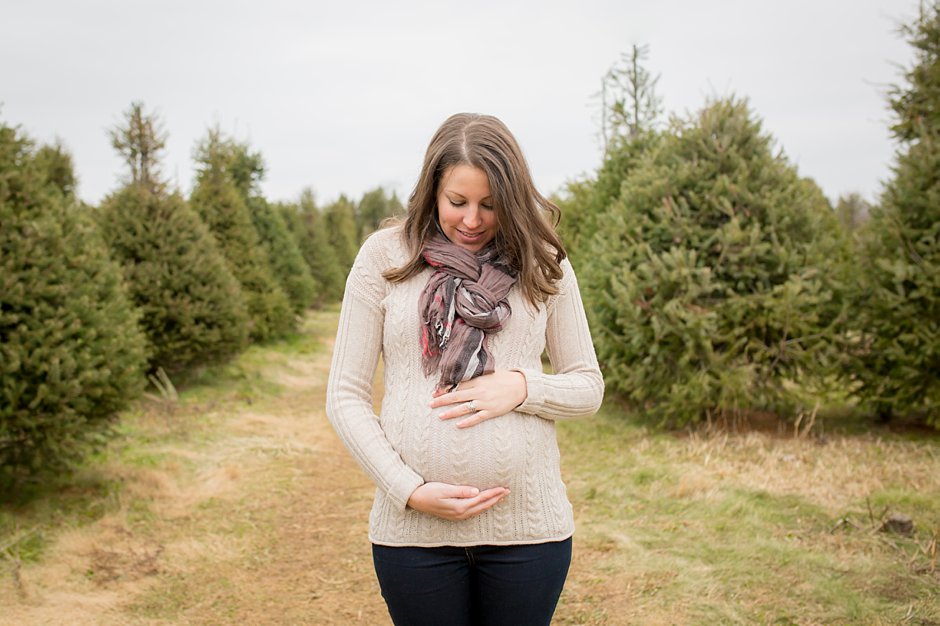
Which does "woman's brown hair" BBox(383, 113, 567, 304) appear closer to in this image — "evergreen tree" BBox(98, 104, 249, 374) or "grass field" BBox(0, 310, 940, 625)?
"grass field" BBox(0, 310, 940, 625)

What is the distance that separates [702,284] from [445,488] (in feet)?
16.0

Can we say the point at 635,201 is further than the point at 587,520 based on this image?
Yes

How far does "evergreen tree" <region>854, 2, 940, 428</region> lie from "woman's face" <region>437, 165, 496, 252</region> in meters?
5.11

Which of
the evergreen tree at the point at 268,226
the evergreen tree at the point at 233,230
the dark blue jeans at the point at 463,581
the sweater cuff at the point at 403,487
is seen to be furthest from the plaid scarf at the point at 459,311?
the evergreen tree at the point at 268,226

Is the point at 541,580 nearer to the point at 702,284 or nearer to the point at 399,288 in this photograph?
the point at 399,288

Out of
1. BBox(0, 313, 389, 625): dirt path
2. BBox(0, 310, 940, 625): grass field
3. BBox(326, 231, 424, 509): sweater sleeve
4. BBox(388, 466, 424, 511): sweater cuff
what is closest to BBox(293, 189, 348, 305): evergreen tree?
BBox(0, 313, 389, 625): dirt path

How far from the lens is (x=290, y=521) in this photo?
200 inches

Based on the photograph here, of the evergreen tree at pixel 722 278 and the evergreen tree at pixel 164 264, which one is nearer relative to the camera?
the evergreen tree at pixel 722 278

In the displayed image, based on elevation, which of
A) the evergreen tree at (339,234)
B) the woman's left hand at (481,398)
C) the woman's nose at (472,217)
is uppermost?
the evergreen tree at (339,234)

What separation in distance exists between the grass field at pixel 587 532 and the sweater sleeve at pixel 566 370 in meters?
1.98

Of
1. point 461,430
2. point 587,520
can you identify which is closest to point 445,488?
point 461,430

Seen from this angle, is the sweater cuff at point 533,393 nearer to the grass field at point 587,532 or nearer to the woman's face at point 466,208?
the woman's face at point 466,208

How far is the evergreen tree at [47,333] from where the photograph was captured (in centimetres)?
440

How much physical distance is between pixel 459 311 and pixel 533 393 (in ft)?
0.95
